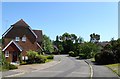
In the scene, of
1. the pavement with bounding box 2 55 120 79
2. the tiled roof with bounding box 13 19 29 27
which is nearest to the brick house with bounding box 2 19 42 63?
the tiled roof with bounding box 13 19 29 27

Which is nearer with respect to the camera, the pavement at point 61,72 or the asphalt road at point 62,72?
the pavement at point 61,72

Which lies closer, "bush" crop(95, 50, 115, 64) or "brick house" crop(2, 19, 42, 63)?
"bush" crop(95, 50, 115, 64)

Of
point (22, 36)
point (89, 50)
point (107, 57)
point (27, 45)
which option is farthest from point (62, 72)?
point (89, 50)

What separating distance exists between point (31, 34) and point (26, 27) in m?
1.90

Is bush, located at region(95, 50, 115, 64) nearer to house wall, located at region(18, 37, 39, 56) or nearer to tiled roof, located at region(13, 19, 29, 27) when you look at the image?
house wall, located at region(18, 37, 39, 56)

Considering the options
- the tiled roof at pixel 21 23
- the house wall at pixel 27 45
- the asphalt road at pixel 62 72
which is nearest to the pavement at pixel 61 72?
the asphalt road at pixel 62 72

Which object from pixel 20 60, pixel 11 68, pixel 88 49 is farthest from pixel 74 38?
pixel 11 68

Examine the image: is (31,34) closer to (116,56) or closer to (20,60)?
(20,60)

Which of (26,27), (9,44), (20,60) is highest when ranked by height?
(26,27)

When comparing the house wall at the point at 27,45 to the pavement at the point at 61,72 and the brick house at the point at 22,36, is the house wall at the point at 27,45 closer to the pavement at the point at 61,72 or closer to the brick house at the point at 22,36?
the brick house at the point at 22,36

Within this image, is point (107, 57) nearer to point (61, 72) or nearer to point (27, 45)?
point (27, 45)

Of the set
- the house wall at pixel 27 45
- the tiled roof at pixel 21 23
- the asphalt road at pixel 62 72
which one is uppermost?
the tiled roof at pixel 21 23

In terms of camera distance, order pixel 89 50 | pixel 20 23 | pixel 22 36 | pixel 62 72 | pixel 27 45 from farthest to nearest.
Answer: pixel 89 50, pixel 20 23, pixel 22 36, pixel 27 45, pixel 62 72

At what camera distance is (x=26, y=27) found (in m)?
53.6
